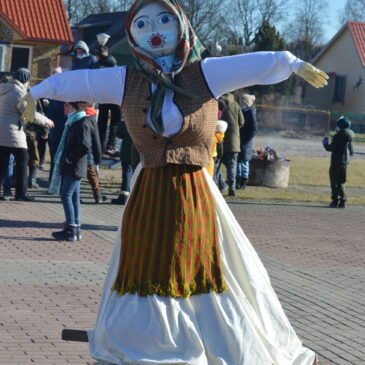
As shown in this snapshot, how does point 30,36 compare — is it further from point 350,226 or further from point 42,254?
point 42,254

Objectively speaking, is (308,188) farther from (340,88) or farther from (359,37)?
(340,88)

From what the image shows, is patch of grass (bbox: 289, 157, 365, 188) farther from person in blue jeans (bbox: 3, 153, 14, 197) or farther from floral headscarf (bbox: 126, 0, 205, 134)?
floral headscarf (bbox: 126, 0, 205, 134)

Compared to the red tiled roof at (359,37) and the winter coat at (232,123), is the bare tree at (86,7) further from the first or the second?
the winter coat at (232,123)

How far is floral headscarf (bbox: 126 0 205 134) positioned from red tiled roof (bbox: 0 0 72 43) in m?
34.5

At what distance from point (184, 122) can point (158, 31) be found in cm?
57

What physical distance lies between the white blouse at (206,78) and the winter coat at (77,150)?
15.4 feet

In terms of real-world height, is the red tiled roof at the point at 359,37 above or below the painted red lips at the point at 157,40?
above

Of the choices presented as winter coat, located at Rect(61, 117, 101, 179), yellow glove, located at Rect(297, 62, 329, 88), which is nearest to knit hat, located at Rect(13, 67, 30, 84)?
winter coat, located at Rect(61, 117, 101, 179)

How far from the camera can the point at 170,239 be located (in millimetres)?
5199

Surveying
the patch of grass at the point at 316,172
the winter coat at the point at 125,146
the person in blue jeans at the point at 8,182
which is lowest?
the patch of grass at the point at 316,172

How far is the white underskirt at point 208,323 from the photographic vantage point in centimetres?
507

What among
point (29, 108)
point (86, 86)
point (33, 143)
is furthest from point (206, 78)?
point (33, 143)

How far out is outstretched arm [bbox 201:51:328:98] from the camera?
17.0 feet

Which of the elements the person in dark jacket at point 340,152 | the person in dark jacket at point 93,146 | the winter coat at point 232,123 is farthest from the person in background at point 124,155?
the person in dark jacket at point 340,152
